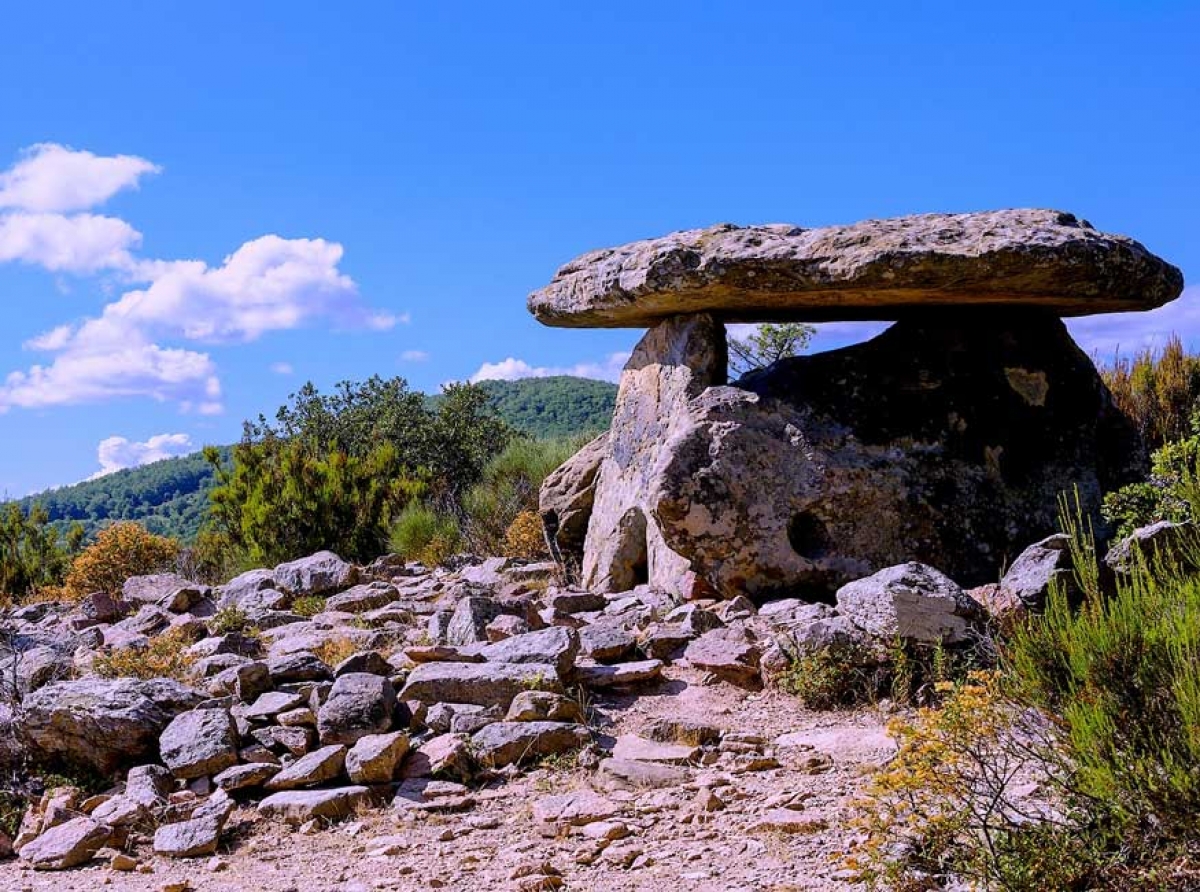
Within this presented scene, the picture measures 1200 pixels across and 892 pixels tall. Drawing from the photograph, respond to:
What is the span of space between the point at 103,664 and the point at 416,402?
48.4ft

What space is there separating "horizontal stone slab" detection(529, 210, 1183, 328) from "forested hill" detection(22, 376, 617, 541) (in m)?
21.9

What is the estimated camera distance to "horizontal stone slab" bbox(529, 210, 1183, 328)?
8.04 m

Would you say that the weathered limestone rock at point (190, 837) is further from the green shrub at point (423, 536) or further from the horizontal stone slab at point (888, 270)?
the green shrub at point (423, 536)

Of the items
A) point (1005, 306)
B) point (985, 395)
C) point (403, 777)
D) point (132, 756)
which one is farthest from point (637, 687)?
point (1005, 306)

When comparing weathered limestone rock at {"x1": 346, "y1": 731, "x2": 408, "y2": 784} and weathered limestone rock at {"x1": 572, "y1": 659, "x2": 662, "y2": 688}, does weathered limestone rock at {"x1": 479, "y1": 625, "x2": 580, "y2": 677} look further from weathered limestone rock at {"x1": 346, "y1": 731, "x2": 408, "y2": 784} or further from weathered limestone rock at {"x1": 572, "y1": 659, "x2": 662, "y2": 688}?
weathered limestone rock at {"x1": 346, "y1": 731, "x2": 408, "y2": 784}

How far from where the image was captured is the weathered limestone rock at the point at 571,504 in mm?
10797

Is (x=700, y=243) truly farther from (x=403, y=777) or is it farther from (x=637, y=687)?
(x=403, y=777)

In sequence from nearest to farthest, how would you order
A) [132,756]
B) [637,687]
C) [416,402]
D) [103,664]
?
[132,756] < [637,687] < [103,664] < [416,402]

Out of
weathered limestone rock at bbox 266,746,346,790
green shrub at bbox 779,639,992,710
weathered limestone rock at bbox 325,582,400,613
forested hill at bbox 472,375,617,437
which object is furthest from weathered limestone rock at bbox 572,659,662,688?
forested hill at bbox 472,375,617,437

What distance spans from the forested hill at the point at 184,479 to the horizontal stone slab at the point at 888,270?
21.9 m

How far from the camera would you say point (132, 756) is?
602 cm

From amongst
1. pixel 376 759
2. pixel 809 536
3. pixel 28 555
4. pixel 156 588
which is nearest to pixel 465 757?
pixel 376 759

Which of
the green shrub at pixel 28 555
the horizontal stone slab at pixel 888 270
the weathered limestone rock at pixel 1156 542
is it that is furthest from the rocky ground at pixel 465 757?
the green shrub at pixel 28 555

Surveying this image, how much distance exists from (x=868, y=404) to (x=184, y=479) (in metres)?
35.8
